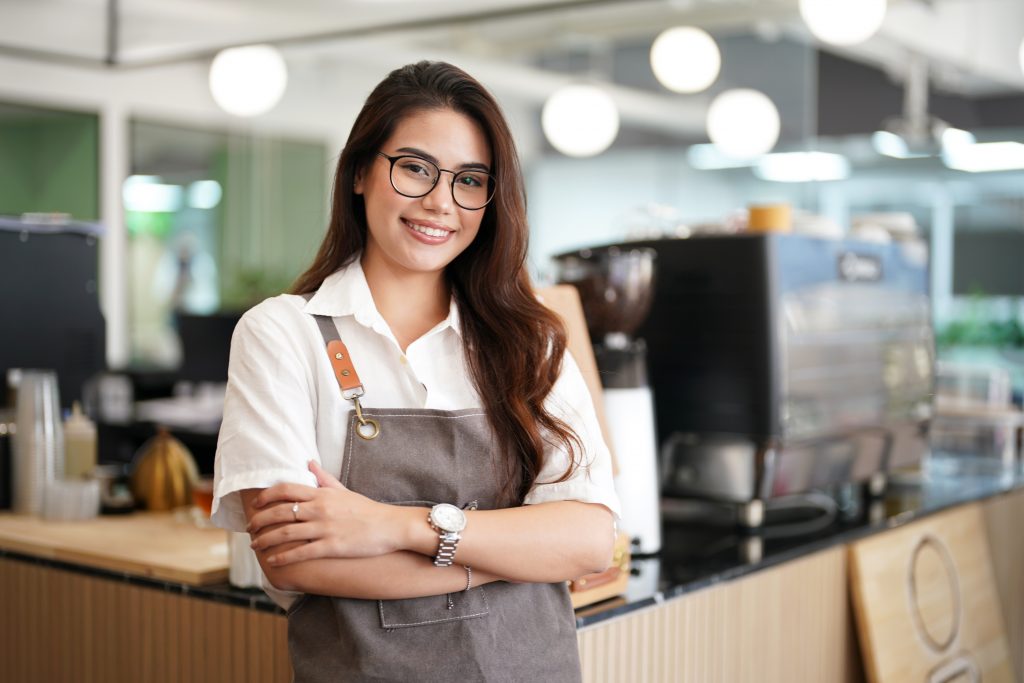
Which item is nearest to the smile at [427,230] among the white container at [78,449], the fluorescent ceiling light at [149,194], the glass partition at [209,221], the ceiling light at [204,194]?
the white container at [78,449]

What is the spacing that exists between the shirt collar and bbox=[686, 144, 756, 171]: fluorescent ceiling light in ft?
24.9

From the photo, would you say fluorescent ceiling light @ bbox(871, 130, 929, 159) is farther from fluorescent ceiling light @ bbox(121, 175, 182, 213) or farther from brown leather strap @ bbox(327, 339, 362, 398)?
brown leather strap @ bbox(327, 339, 362, 398)

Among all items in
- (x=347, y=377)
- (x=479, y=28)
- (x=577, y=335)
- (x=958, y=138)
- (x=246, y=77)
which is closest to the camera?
(x=347, y=377)

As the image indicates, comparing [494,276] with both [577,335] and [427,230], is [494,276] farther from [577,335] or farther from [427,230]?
[577,335]

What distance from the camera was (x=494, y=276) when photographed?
1.68 m

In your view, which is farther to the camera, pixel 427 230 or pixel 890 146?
pixel 890 146

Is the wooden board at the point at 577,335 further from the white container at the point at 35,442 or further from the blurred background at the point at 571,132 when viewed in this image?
the blurred background at the point at 571,132

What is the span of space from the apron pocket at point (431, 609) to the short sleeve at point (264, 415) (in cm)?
20

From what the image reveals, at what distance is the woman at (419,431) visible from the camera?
147 cm

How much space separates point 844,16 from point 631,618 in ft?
8.23

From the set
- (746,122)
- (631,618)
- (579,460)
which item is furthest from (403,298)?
(746,122)

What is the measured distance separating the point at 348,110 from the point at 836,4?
5762mm

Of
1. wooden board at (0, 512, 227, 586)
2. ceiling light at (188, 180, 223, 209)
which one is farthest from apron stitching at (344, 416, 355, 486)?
ceiling light at (188, 180, 223, 209)

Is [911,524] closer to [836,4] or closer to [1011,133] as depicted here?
[836,4]
